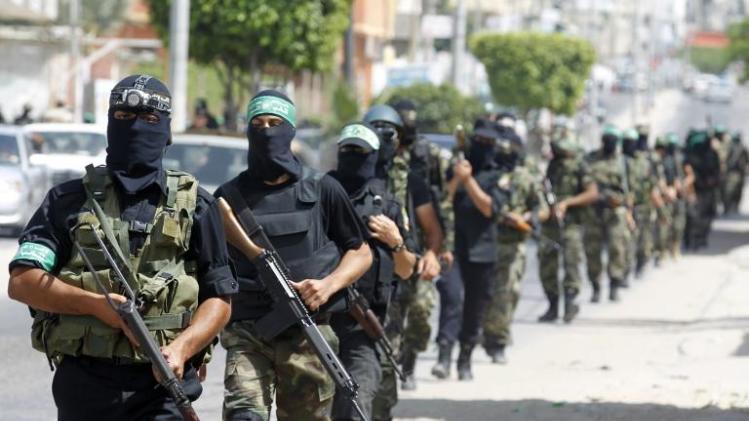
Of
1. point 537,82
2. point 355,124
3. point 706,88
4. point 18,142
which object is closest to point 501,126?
point 355,124

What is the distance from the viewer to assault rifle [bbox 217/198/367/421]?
6488 millimetres

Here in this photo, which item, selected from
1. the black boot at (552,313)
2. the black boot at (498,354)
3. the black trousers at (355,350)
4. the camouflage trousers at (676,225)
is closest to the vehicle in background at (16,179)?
the black boot at (552,313)

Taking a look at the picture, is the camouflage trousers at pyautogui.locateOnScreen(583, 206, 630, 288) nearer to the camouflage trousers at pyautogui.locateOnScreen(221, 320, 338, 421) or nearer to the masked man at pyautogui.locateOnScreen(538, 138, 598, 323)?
the masked man at pyautogui.locateOnScreen(538, 138, 598, 323)

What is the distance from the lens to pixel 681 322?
17016mm

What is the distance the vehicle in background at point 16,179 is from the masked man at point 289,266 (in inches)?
560

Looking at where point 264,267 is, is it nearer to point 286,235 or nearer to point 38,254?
point 286,235

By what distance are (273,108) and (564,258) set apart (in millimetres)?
9972

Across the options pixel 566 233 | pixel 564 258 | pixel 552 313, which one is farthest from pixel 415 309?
pixel 566 233

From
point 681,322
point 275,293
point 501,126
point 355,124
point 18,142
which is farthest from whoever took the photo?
point 18,142

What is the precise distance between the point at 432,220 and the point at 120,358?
15.0 ft

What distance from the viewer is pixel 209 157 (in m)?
15.6

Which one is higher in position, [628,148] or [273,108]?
[273,108]

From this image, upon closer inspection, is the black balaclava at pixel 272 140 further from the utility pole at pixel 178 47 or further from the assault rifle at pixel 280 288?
the utility pole at pixel 178 47

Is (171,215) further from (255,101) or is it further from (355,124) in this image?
(355,124)
